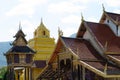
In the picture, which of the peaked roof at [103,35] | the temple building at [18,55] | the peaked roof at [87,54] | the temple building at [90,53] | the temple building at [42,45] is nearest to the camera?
the peaked roof at [87,54]

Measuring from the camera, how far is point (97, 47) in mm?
26344

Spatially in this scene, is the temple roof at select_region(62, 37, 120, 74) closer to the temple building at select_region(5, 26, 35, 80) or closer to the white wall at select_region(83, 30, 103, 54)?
the white wall at select_region(83, 30, 103, 54)

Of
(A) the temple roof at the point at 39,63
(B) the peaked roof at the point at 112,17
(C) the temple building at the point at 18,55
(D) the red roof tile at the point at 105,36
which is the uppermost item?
(B) the peaked roof at the point at 112,17

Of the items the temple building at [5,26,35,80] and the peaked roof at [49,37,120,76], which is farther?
the temple building at [5,26,35,80]

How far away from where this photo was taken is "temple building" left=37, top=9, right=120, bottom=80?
23984 mm

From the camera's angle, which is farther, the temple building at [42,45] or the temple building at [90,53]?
the temple building at [42,45]

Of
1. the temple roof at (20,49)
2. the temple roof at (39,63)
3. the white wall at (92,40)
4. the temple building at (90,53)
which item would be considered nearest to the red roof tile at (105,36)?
the temple building at (90,53)

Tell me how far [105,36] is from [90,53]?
98.1 inches

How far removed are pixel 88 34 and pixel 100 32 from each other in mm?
912

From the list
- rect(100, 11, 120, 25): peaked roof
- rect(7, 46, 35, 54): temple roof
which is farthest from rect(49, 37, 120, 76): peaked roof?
rect(7, 46, 35, 54): temple roof

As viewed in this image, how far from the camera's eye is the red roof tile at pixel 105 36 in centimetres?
2597

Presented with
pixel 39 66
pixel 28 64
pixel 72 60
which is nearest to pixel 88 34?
pixel 72 60

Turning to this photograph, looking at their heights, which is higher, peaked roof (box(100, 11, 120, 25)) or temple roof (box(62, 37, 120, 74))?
peaked roof (box(100, 11, 120, 25))

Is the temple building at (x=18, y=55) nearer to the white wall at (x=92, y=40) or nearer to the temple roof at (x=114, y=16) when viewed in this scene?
the white wall at (x=92, y=40)
